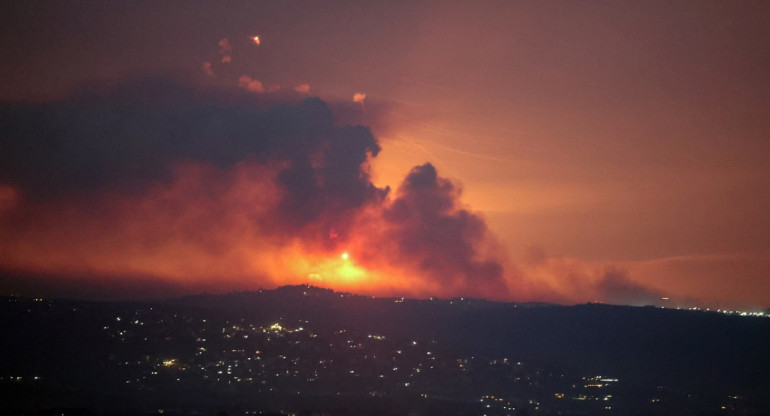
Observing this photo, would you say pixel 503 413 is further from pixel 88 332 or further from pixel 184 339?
pixel 88 332

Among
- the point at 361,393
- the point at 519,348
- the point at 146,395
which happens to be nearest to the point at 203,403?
the point at 146,395

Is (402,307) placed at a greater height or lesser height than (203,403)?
greater

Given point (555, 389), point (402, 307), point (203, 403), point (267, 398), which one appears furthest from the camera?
point (402, 307)

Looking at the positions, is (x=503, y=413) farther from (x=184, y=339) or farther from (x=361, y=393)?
(x=184, y=339)

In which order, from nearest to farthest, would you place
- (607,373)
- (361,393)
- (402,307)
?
1. (361,393)
2. (607,373)
3. (402,307)

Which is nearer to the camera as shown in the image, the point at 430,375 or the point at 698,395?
the point at 698,395

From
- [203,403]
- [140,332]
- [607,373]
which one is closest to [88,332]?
[140,332]
